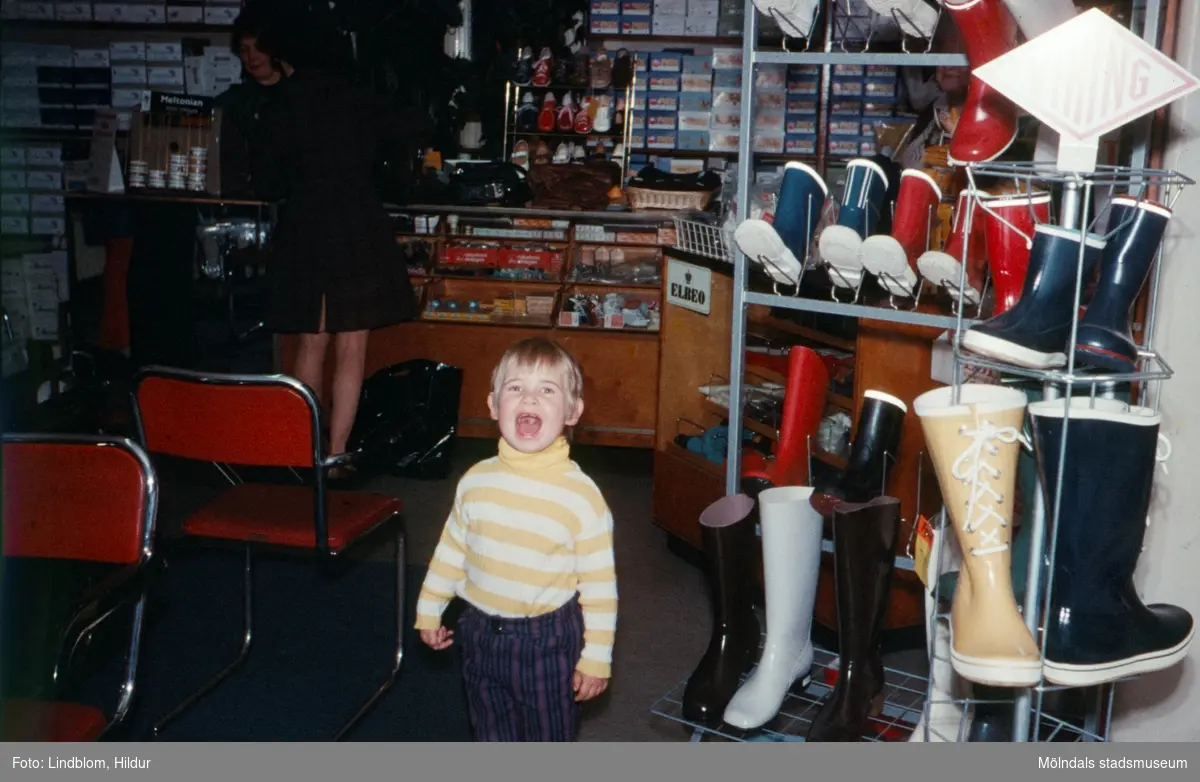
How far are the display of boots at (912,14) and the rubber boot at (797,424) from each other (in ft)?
2.17

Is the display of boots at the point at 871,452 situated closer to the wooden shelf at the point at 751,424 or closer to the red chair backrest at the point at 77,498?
the wooden shelf at the point at 751,424

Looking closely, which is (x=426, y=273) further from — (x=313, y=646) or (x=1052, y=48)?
(x=1052, y=48)

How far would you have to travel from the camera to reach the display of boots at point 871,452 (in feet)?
7.13

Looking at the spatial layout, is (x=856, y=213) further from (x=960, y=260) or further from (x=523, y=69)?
(x=523, y=69)

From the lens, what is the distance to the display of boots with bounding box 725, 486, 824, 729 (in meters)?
2.17

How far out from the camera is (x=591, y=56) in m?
5.52

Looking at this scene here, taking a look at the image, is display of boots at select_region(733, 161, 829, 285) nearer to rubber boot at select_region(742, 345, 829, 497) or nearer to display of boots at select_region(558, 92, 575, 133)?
rubber boot at select_region(742, 345, 829, 497)

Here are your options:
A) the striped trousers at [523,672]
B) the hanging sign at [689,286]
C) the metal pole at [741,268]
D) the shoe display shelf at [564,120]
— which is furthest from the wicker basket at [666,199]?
the striped trousers at [523,672]

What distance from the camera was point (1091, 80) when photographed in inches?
59.0

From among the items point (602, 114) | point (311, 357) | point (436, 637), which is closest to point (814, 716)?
point (436, 637)

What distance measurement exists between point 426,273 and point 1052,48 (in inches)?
136

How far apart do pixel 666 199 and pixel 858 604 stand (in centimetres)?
269

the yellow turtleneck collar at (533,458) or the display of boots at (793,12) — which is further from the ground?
the display of boots at (793,12)
